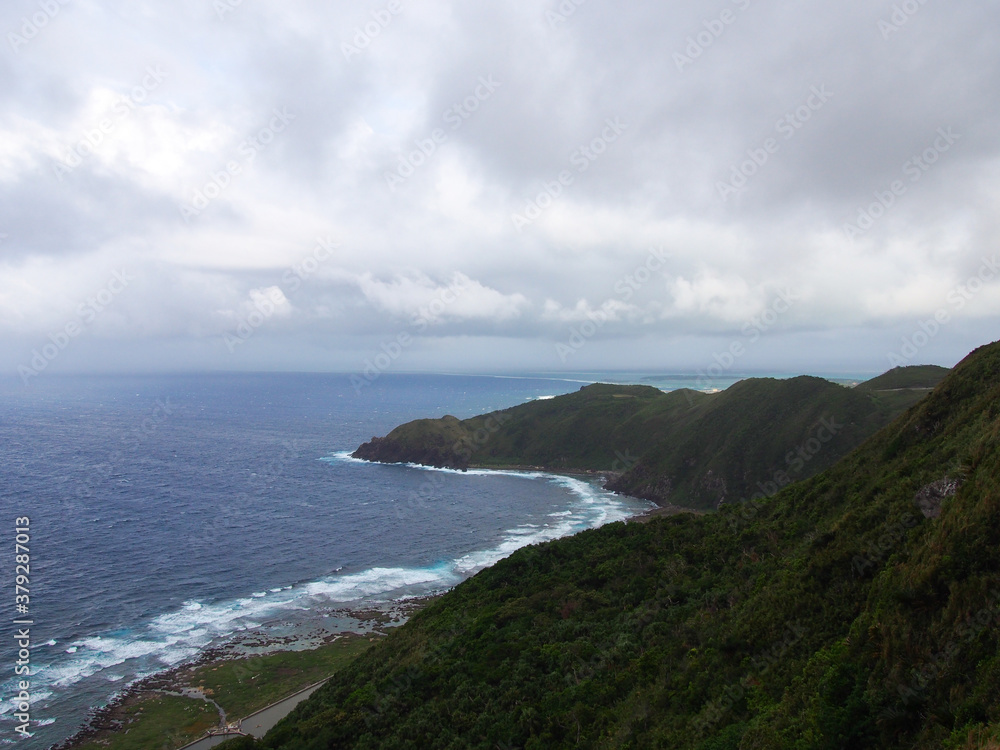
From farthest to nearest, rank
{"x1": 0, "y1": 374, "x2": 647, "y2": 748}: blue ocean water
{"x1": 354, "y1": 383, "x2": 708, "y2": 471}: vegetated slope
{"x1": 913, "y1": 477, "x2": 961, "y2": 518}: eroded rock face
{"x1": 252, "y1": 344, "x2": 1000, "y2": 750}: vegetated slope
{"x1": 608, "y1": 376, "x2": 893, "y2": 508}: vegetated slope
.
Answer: {"x1": 354, "y1": 383, "x2": 708, "y2": 471}: vegetated slope → {"x1": 608, "y1": 376, "x2": 893, "y2": 508}: vegetated slope → {"x1": 0, "y1": 374, "x2": 647, "y2": 748}: blue ocean water → {"x1": 913, "y1": 477, "x2": 961, "y2": 518}: eroded rock face → {"x1": 252, "y1": 344, "x2": 1000, "y2": 750}: vegetated slope

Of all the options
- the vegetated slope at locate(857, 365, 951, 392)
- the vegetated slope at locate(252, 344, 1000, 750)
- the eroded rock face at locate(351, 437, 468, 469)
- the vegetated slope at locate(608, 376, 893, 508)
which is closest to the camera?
the vegetated slope at locate(252, 344, 1000, 750)

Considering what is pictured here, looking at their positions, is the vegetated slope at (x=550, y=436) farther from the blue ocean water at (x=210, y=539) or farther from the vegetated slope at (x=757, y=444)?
the vegetated slope at (x=757, y=444)

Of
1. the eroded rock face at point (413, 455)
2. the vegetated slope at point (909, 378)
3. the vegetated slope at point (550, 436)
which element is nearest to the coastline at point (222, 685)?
the eroded rock face at point (413, 455)

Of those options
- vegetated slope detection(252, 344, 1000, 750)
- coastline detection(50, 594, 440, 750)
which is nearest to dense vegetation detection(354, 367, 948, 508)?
vegetated slope detection(252, 344, 1000, 750)

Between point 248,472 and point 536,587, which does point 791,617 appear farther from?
point 248,472

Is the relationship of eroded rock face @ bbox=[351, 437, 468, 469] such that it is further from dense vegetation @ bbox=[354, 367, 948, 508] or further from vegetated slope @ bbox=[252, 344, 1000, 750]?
vegetated slope @ bbox=[252, 344, 1000, 750]

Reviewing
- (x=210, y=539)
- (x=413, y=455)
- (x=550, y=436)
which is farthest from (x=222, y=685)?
(x=550, y=436)
